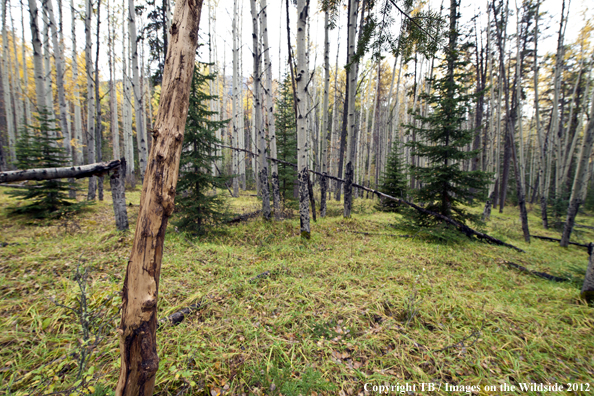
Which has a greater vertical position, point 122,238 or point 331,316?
point 122,238

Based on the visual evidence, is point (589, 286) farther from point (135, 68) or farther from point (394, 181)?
point (135, 68)

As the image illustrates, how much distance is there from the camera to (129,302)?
1.46m

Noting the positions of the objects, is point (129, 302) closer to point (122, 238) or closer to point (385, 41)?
point (122, 238)


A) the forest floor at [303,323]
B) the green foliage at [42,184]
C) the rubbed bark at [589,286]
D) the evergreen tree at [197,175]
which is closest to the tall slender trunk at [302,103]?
the forest floor at [303,323]

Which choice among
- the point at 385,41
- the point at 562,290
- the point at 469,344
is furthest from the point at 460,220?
the point at 385,41

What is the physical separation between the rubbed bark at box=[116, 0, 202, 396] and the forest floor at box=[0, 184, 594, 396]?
61 cm

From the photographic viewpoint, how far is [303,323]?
274cm

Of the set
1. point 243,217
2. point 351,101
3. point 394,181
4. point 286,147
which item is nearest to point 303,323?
point 243,217

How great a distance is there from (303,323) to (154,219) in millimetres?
2220

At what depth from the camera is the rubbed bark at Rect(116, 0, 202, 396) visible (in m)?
1.44

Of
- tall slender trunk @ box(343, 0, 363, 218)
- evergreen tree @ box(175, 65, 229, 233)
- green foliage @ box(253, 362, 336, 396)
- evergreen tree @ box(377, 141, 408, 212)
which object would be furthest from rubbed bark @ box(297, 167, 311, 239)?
evergreen tree @ box(377, 141, 408, 212)

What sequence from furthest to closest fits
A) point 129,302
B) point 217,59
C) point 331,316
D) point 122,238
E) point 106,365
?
point 217,59, point 122,238, point 331,316, point 106,365, point 129,302

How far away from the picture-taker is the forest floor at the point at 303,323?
2.01 metres

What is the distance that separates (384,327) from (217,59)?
21.5 metres
